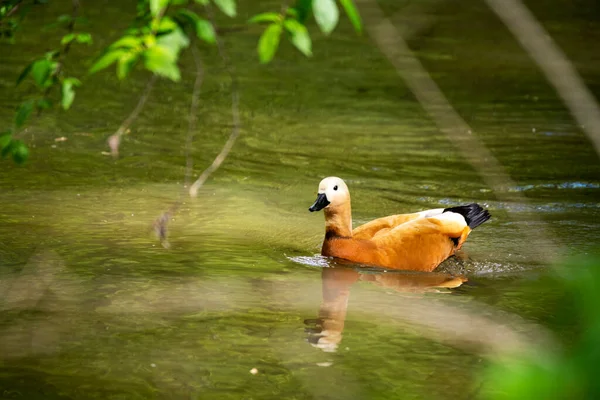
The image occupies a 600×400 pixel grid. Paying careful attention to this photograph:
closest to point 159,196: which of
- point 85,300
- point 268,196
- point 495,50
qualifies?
point 268,196

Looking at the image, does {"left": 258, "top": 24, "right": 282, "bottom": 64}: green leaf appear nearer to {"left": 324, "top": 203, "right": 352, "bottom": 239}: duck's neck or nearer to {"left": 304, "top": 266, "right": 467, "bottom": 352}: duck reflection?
{"left": 304, "top": 266, "right": 467, "bottom": 352}: duck reflection

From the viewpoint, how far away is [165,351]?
17.5 feet

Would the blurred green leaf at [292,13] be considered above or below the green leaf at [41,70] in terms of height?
above

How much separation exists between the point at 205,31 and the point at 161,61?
1.82 feet

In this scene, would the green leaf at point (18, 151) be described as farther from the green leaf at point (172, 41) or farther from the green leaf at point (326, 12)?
the green leaf at point (326, 12)

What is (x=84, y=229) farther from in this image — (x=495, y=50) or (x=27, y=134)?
(x=495, y=50)

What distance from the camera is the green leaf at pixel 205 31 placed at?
340cm

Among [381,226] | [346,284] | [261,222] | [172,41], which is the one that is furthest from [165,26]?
[261,222]


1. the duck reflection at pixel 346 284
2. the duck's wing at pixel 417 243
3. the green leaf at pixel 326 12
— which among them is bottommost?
the duck reflection at pixel 346 284

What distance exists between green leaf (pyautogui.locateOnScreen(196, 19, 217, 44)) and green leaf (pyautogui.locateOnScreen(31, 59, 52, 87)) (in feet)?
2.18

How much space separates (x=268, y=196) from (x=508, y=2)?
22.8 feet

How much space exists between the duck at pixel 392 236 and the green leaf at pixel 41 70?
131 inches


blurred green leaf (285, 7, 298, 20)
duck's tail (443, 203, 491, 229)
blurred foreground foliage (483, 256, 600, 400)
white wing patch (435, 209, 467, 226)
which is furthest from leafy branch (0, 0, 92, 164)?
duck's tail (443, 203, 491, 229)

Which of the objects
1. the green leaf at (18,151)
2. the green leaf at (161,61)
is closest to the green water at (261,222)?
the green leaf at (18,151)
